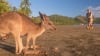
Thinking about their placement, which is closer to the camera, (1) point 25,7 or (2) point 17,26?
(2) point 17,26

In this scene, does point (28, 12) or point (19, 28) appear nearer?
point (19, 28)

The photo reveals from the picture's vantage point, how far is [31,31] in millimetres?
14305

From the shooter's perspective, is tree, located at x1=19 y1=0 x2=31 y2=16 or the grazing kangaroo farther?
tree, located at x1=19 y1=0 x2=31 y2=16

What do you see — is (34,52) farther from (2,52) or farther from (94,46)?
(94,46)

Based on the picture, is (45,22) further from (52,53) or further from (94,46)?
(94,46)

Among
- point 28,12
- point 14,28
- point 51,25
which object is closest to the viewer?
point 14,28

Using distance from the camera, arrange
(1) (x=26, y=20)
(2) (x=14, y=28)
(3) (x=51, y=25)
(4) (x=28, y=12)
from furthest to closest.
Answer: (4) (x=28, y=12) → (3) (x=51, y=25) → (1) (x=26, y=20) → (2) (x=14, y=28)

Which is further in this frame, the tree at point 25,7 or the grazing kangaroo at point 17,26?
the tree at point 25,7

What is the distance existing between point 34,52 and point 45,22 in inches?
70.8

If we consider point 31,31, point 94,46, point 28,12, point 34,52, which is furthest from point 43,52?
point 28,12

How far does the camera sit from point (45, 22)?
48.2 ft

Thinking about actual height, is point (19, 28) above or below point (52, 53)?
above

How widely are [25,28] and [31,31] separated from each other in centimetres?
51

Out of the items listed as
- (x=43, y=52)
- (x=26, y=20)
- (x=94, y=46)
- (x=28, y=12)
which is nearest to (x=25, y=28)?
(x=26, y=20)
